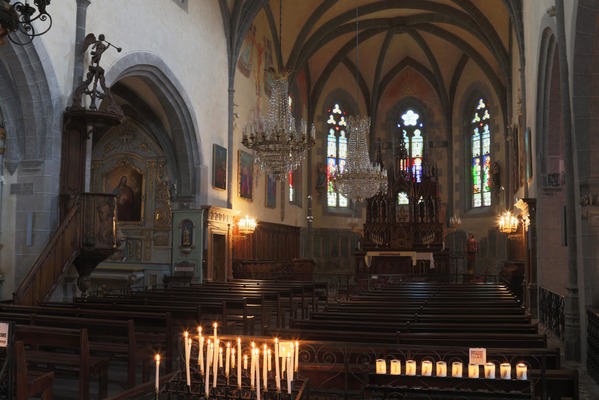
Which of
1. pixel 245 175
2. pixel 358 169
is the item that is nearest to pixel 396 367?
pixel 358 169

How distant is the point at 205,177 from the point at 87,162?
239 inches

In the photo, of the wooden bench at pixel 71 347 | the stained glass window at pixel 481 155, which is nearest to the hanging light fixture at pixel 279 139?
the wooden bench at pixel 71 347

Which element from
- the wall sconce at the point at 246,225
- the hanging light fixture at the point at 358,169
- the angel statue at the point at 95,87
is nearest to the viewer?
the angel statue at the point at 95,87

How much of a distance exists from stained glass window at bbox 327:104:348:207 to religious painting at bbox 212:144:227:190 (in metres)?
11.0

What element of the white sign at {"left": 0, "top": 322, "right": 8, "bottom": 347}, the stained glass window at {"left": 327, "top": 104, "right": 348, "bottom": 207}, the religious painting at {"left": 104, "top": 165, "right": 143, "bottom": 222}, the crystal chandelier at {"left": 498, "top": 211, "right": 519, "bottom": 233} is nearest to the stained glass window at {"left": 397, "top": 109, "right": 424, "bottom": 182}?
the stained glass window at {"left": 327, "top": 104, "right": 348, "bottom": 207}

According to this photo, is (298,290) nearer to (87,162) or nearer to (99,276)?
(87,162)

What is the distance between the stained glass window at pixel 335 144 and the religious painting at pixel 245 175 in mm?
8674

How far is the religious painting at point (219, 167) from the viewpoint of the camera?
18.0 m

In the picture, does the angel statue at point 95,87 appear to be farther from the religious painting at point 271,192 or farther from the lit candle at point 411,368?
the religious painting at point 271,192

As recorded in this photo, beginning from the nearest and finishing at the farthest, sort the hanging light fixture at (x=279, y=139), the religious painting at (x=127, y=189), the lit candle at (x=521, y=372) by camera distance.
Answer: the lit candle at (x=521, y=372) → the hanging light fixture at (x=279, y=139) → the religious painting at (x=127, y=189)

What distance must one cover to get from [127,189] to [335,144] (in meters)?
13.6

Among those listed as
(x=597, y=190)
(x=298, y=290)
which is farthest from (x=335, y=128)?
(x=597, y=190)

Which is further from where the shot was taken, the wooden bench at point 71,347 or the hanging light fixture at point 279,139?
the hanging light fixture at point 279,139

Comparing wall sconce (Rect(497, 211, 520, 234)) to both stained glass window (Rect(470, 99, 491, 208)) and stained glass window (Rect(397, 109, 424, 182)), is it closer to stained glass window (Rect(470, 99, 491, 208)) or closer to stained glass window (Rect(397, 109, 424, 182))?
stained glass window (Rect(470, 99, 491, 208))
